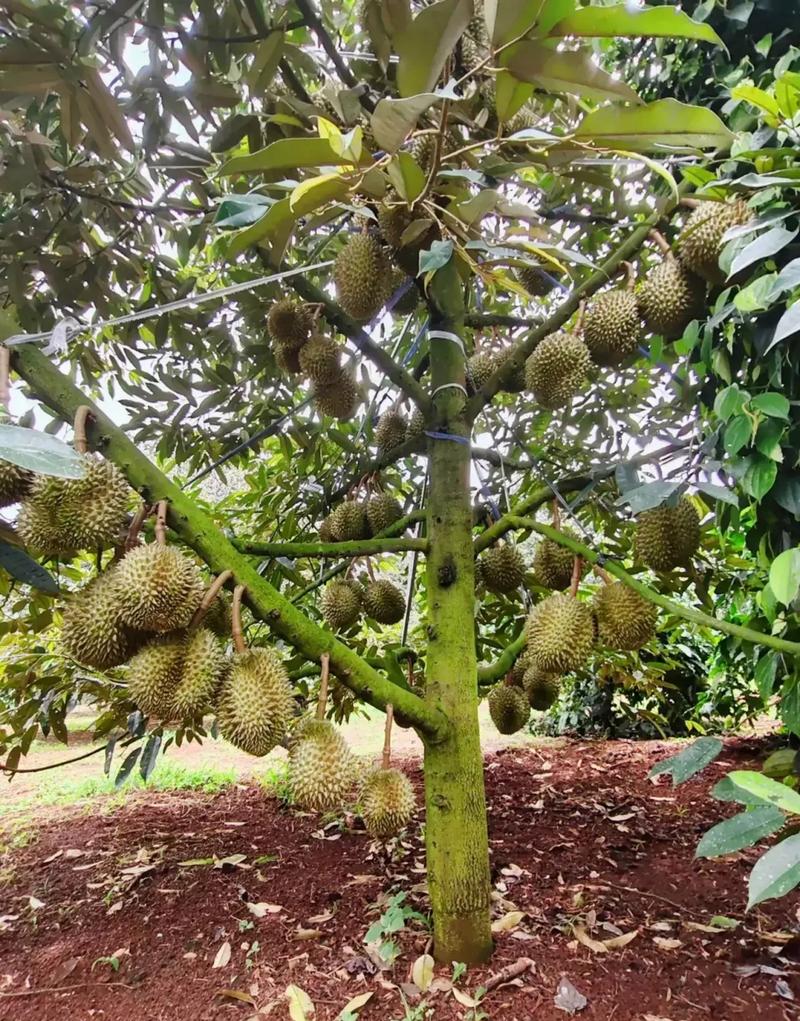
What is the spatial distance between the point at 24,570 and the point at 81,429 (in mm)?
218

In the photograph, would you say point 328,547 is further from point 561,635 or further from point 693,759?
point 693,759

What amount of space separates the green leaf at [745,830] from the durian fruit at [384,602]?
138cm

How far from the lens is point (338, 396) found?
6.00ft

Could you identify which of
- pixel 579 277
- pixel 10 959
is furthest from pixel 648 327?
pixel 10 959

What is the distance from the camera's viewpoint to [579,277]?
229 cm

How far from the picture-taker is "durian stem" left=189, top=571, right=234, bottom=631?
104cm

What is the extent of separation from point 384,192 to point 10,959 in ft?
6.68

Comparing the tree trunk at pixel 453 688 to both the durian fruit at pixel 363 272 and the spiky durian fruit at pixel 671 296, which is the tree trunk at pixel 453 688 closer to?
the durian fruit at pixel 363 272

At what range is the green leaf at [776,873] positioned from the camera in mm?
530

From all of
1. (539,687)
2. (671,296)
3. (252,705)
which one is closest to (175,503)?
A: (252,705)

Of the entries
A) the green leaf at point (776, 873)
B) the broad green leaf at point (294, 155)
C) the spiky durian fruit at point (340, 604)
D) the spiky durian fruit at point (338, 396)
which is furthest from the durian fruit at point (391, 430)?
the green leaf at point (776, 873)

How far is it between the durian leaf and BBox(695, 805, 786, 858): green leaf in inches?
34.0

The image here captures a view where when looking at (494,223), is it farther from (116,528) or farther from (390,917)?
(390,917)

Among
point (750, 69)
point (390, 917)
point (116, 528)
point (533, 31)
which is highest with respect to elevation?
point (750, 69)
